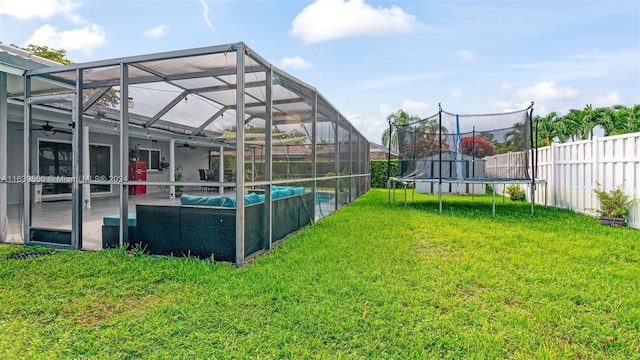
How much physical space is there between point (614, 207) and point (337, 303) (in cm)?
605

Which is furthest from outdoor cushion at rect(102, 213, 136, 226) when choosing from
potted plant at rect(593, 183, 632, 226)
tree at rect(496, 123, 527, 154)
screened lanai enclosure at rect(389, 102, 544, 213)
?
tree at rect(496, 123, 527, 154)

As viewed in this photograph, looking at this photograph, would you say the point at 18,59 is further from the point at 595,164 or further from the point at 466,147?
the point at 595,164

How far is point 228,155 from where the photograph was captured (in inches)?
239

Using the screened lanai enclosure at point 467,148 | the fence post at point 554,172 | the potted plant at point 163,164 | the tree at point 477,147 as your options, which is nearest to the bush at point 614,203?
the screened lanai enclosure at point 467,148

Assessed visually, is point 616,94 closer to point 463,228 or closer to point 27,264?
point 463,228

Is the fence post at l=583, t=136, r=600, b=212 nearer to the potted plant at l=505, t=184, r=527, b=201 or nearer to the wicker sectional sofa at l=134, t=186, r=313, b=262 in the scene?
the potted plant at l=505, t=184, r=527, b=201

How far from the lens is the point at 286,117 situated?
17.5 feet

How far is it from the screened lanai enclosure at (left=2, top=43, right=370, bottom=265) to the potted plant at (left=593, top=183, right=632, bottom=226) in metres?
5.08

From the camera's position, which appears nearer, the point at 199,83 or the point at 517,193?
Answer: the point at 199,83

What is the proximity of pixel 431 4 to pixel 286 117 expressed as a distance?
530 centimetres

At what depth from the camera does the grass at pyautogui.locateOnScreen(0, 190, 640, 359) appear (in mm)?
2080

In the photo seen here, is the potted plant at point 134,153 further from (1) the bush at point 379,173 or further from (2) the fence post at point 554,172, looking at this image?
(2) the fence post at point 554,172

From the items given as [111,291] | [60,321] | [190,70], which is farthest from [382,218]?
[60,321]

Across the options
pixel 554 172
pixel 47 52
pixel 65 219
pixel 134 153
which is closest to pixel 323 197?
pixel 65 219
